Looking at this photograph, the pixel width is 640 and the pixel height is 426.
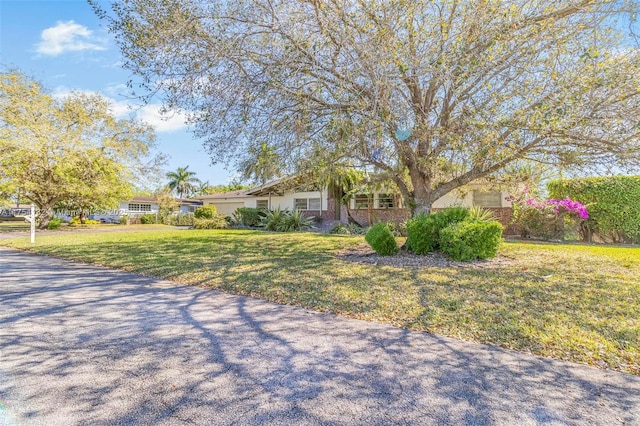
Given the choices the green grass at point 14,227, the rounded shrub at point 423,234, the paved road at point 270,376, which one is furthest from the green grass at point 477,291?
the green grass at point 14,227

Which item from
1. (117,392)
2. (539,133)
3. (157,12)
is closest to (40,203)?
(157,12)

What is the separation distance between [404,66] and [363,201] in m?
15.6

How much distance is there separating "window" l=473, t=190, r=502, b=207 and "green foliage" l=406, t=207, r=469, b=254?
1046cm

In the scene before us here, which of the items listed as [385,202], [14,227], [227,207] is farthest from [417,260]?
[14,227]

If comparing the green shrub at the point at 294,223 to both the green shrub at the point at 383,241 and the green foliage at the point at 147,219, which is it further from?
the green foliage at the point at 147,219

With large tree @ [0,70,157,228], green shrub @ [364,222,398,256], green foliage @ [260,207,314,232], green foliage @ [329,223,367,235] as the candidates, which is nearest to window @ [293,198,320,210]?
green foliage @ [260,207,314,232]

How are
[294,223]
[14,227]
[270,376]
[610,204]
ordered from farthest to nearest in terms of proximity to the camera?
1. [14,227]
2. [294,223]
3. [610,204]
4. [270,376]

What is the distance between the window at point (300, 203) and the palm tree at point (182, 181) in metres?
44.3

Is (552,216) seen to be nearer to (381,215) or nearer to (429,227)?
(429,227)

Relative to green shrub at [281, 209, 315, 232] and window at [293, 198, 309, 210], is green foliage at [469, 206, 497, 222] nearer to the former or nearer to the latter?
green shrub at [281, 209, 315, 232]

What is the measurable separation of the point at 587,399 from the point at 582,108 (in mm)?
5524

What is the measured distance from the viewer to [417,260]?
28.6 feet

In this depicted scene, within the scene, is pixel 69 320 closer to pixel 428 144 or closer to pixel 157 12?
pixel 157 12

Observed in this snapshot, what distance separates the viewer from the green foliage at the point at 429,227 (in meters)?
9.05
